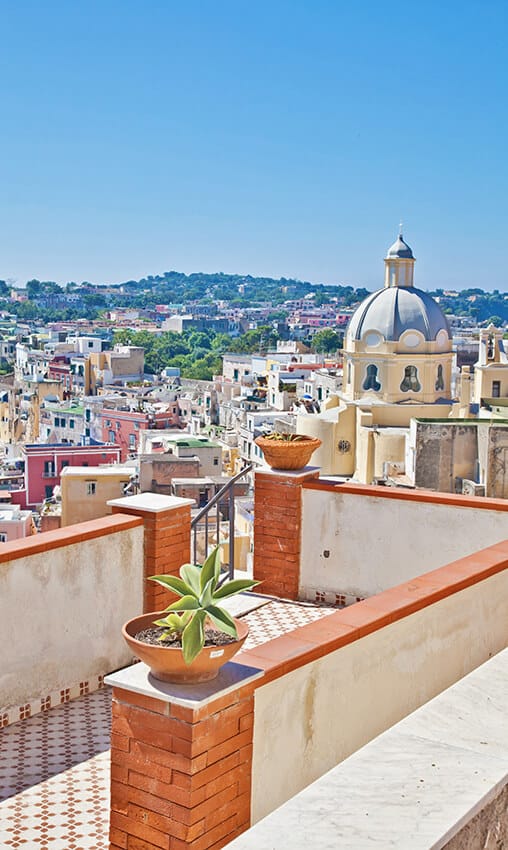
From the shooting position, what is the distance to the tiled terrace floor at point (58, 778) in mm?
2732

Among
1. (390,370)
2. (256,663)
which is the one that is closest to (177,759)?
(256,663)

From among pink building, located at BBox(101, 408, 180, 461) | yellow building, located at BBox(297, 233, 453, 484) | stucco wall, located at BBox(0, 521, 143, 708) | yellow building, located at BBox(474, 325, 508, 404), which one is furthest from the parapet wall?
pink building, located at BBox(101, 408, 180, 461)

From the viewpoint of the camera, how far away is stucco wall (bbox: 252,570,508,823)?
8.13 ft

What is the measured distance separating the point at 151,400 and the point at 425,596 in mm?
50974

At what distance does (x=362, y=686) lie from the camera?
2812 millimetres

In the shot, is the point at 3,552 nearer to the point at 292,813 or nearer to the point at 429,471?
the point at 292,813

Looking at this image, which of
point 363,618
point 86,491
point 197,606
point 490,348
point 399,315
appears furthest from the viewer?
point 490,348

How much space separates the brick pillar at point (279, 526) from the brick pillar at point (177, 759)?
2.20 metres

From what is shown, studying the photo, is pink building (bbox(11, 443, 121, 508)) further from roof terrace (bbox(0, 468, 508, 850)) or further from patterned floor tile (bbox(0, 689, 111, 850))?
patterned floor tile (bbox(0, 689, 111, 850))

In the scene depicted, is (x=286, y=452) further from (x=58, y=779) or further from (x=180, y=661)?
(x=180, y=661)

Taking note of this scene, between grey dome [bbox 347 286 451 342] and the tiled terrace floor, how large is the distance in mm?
24200

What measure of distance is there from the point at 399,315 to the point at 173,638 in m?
25.5

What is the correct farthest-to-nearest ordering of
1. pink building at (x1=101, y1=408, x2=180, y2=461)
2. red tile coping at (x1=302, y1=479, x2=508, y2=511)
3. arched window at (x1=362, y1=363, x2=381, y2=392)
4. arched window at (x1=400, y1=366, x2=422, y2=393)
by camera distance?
1. pink building at (x1=101, y1=408, x2=180, y2=461)
2. arched window at (x1=362, y1=363, x2=381, y2=392)
3. arched window at (x1=400, y1=366, x2=422, y2=393)
4. red tile coping at (x1=302, y1=479, x2=508, y2=511)

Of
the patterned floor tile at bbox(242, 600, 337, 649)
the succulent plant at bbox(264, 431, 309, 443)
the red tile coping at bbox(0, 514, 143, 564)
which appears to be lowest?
the patterned floor tile at bbox(242, 600, 337, 649)
